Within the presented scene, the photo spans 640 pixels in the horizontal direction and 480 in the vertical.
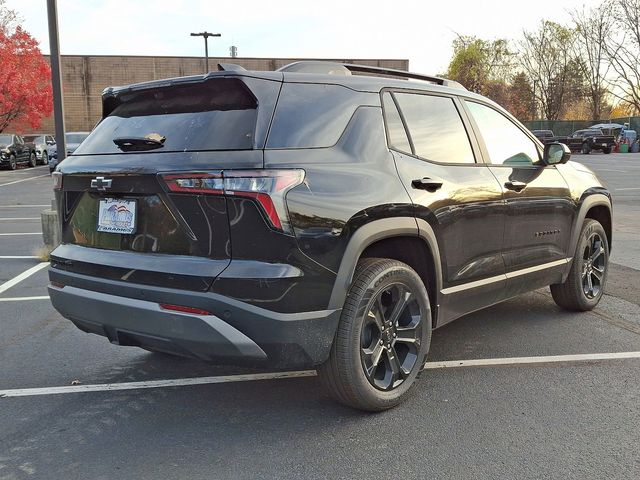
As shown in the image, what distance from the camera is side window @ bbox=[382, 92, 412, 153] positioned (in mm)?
3521

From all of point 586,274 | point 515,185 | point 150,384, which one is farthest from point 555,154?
point 150,384

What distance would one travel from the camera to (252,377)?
3975 mm

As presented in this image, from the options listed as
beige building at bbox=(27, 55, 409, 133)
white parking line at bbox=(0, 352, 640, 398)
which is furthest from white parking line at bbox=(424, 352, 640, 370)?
beige building at bbox=(27, 55, 409, 133)

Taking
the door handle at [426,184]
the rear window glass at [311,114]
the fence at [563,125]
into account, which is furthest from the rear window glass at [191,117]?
the fence at [563,125]

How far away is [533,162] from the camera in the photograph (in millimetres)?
4688

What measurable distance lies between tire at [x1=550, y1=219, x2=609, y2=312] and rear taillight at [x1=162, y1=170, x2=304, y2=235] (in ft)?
10.7

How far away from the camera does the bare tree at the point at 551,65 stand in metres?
52.8

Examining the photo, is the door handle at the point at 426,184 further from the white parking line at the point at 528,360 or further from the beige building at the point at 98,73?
the beige building at the point at 98,73

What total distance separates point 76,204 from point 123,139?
554 millimetres

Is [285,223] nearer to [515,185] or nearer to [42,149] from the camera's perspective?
[515,185]

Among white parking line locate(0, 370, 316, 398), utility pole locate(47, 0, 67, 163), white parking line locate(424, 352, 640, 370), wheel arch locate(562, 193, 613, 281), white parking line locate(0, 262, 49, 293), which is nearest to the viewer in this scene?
white parking line locate(0, 370, 316, 398)

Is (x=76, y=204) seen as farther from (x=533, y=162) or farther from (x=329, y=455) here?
(x=533, y=162)

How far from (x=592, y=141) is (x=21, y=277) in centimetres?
3984

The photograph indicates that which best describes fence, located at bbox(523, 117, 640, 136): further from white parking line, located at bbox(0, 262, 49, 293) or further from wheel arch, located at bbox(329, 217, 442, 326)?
wheel arch, located at bbox(329, 217, 442, 326)
